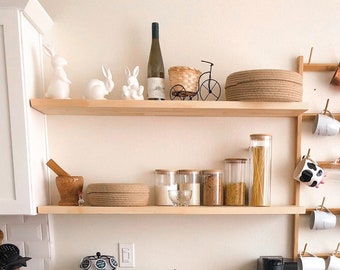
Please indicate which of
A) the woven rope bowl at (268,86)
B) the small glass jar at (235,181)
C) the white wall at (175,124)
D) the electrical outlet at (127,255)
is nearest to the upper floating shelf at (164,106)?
the woven rope bowl at (268,86)

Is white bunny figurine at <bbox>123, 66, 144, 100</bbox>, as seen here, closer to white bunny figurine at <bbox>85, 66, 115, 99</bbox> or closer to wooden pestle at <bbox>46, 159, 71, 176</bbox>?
white bunny figurine at <bbox>85, 66, 115, 99</bbox>

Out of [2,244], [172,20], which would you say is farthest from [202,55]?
[2,244]

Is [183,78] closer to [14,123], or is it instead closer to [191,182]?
[191,182]

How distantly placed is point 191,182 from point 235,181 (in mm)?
211

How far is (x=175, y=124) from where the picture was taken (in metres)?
1.37

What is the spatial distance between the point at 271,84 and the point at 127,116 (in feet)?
2.23

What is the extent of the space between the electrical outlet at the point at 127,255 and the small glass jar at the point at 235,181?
54 centimetres

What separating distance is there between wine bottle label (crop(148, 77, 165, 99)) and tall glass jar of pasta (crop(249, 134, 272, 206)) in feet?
1.55

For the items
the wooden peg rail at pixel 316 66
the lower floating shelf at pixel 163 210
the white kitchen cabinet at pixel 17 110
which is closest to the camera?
the white kitchen cabinet at pixel 17 110

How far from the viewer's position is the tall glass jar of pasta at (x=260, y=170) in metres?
1.25

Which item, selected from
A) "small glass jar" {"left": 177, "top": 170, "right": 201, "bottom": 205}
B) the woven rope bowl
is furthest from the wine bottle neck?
"small glass jar" {"left": 177, "top": 170, "right": 201, "bottom": 205}

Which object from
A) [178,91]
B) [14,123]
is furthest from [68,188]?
[178,91]

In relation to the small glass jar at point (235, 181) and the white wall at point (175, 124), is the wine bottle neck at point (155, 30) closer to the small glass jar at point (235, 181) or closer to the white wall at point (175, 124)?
the white wall at point (175, 124)

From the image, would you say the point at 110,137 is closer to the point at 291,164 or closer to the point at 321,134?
the point at 291,164
